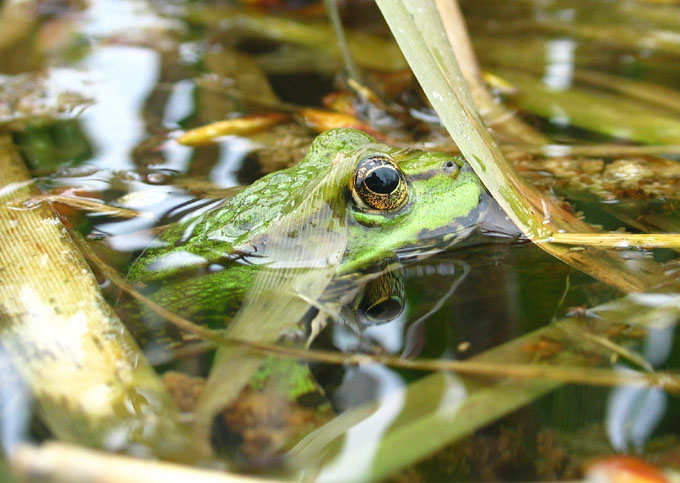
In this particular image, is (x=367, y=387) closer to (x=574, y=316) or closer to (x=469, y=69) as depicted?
(x=574, y=316)

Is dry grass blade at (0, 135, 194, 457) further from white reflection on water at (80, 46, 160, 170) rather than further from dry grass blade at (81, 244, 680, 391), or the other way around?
white reflection on water at (80, 46, 160, 170)

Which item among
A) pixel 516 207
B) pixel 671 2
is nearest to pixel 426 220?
pixel 516 207

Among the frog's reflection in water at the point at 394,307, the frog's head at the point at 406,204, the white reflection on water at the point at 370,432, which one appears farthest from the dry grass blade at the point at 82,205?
the white reflection on water at the point at 370,432

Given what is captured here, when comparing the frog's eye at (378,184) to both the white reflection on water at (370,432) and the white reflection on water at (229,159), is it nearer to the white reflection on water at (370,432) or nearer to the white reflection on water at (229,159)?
the white reflection on water at (370,432)

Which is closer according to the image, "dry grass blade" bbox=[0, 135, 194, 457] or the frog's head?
"dry grass blade" bbox=[0, 135, 194, 457]

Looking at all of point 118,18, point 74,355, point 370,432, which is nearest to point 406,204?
point 370,432

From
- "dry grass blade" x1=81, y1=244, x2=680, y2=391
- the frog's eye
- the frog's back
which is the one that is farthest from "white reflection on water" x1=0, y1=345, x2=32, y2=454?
the frog's eye

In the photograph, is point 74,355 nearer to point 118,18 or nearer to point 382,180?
point 382,180
